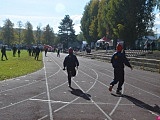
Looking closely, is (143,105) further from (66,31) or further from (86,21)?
(66,31)

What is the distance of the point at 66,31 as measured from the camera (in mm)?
155500

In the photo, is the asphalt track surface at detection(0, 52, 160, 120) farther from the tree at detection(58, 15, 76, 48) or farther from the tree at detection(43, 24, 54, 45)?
the tree at detection(58, 15, 76, 48)

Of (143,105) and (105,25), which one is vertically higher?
(105,25)

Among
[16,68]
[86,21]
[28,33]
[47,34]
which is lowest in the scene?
[16,68]

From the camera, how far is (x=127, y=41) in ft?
196

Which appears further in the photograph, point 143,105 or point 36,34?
point 36,34

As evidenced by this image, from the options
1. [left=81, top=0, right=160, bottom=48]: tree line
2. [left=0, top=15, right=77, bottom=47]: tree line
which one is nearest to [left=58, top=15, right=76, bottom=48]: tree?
[left=0, top=15, right=77, bottom=47]: tree line

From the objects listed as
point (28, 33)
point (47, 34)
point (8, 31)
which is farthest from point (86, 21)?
point (47, 34)

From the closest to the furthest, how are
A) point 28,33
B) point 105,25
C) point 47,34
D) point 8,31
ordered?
point 105,25 → point 8,31 → point 28,33 → point 47,34

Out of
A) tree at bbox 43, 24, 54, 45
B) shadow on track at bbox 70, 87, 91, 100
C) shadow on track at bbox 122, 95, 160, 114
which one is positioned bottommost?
shadow on track at bbox 70, 87, 91, 100

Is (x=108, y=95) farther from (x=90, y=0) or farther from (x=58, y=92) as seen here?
(x=90, y=0)

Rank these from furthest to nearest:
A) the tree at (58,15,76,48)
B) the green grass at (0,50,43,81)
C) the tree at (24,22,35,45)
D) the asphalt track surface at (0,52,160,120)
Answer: the tree at (58,15,76,48)
the tree at (24,22,35,45)
the green grass at (0,50,43,81)
the asphalt track surface at (0,52,160,120)

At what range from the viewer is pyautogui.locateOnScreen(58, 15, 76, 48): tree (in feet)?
502

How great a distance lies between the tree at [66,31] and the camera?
153m
